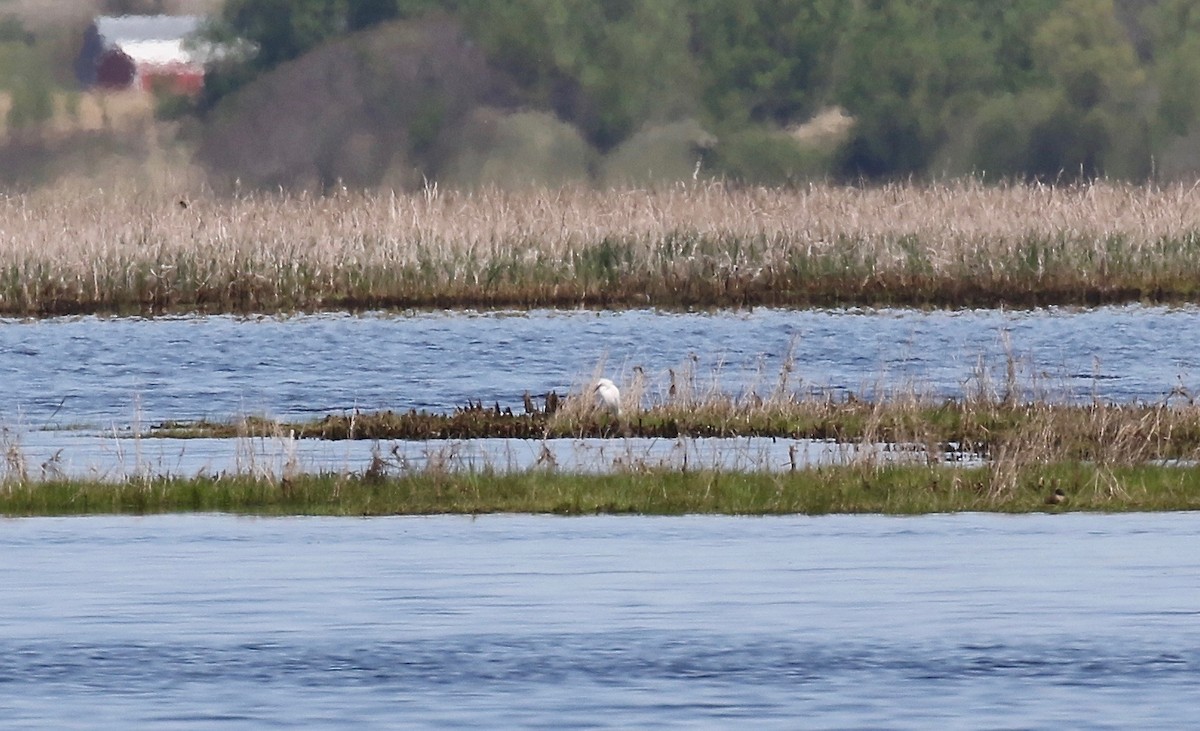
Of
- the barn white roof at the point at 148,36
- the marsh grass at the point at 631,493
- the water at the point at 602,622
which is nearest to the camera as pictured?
the water at the point at 602,622

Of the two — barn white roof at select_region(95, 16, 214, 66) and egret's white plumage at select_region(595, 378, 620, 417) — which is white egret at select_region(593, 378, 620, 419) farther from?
barn white roof at select_region(95, 16, 214, 66)

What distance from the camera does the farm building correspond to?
3595 inches

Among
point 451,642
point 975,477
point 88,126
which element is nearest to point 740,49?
point 88,126

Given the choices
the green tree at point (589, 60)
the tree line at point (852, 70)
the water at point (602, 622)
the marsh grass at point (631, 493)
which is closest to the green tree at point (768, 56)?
the tree line at point (852, 70)

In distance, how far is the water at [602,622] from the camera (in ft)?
38.5

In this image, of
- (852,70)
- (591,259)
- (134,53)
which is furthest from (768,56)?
(591,259)

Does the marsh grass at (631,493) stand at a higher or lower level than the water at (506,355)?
lower

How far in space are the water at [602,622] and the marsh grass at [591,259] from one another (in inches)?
724

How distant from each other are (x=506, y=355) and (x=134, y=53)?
2647 inches

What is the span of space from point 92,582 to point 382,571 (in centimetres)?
158

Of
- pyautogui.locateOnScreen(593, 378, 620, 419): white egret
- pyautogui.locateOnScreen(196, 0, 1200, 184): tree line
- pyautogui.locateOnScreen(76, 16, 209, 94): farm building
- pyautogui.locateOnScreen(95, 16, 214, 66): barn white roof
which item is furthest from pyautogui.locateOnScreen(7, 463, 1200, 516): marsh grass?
pyautogui.locateOnScreen(95, 16, 214, 66): barn white roof

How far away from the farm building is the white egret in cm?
6578

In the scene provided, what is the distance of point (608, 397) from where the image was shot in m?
22.0

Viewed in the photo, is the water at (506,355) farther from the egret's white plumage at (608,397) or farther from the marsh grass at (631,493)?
the marsh grass at (631,493)
